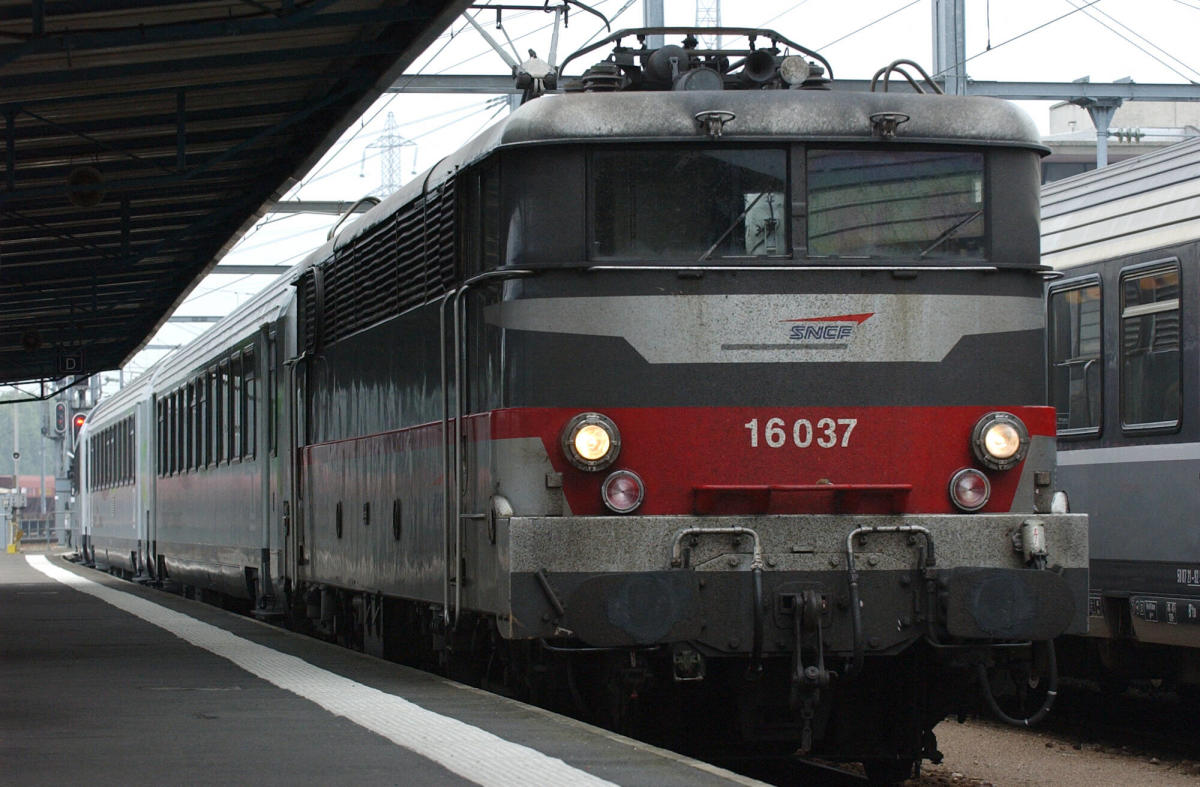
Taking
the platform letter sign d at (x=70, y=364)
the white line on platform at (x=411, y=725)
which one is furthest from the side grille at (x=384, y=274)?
the platform letter sign d at (x=70, y=364)

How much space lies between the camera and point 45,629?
17.0 metres

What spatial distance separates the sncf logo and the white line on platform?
2252 millimetres

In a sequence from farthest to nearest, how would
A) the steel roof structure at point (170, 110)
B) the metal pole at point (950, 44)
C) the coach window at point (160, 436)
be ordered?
the coach window at point (160, 436) < the metal pole at point (950, 44) < the steel roof structure at point (170, 110)

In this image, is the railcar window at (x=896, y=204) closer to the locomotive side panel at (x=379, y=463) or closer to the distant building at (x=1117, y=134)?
the locomotive side panel at (x=379, y=463)

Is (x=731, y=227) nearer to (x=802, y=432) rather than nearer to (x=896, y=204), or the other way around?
(x=896, y=204)

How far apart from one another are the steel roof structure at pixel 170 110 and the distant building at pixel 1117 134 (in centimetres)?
1827

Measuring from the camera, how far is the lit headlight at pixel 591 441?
8.45 metres

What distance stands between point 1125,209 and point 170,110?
8338 millimetres

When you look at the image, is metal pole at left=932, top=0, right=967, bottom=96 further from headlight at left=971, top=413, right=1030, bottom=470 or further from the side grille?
headlight at left=971, top=413, right=1030, bottom=470

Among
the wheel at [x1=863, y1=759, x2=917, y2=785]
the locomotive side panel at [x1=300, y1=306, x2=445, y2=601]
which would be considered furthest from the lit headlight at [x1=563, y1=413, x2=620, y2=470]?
the wheel at [x1=863, y1=759, x2=917, y2=785]

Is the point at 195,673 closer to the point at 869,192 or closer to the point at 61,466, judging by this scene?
the point at 869,192

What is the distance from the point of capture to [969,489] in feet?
28.5

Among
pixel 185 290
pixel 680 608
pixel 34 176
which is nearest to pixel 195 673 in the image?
pixel 680 608

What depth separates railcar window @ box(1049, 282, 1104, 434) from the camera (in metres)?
12.1
